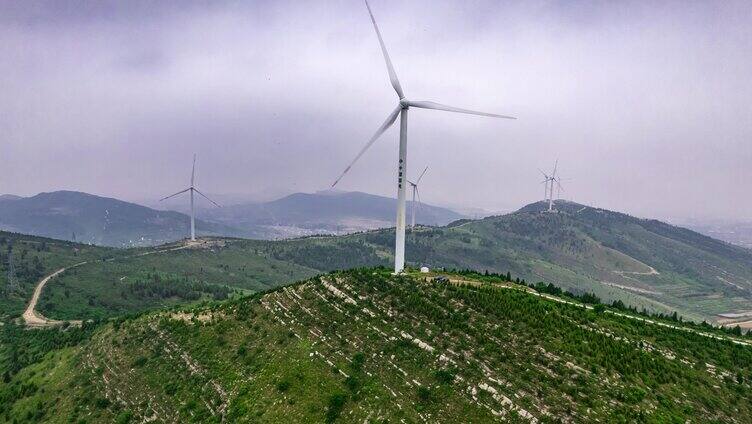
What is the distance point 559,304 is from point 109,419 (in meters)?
65.8

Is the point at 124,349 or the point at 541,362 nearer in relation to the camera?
the point at 541,362

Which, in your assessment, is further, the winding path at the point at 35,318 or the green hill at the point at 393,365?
the winding path at the point at 35,318

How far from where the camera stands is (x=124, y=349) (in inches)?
3041

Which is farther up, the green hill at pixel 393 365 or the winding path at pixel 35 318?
the green hill at pixel 393 365

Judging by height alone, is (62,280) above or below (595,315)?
below

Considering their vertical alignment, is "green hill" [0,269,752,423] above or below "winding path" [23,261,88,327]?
above

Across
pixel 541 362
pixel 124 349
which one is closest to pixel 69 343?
pixel 124 349

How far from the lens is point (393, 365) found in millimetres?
53938

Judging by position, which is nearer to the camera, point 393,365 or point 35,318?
point 393,365

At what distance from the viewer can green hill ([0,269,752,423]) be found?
4725 centimetres

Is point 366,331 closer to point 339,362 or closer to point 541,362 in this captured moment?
point 339,362

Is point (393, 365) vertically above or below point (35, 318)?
above

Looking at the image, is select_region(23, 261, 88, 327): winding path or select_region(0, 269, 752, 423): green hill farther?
select_region(23, 261, 88, 327): winding path

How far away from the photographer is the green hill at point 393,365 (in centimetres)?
4725
